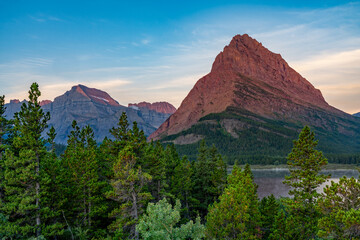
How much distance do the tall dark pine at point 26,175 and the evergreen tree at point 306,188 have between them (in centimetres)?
3130

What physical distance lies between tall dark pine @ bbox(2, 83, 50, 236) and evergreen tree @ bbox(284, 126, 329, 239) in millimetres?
31295

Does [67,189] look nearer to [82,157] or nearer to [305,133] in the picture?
[82,157]

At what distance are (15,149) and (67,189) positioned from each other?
27.8 ft

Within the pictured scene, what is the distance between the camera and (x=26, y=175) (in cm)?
3045

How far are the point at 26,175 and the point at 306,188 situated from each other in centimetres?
3450

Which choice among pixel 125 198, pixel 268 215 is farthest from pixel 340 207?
pixel 125 198

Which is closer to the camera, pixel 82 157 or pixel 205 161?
pixel 82 157

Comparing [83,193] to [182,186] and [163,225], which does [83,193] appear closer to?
[163,225]

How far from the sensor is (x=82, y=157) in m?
39.3

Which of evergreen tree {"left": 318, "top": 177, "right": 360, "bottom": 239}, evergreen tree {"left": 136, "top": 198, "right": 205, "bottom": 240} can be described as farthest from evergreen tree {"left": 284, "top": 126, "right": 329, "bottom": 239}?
evergreen tree {"left": 136, "top": 198, "right": 205, "bottom": 240}

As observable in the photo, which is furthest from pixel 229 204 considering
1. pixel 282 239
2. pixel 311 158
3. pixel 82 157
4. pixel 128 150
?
pixel 82 157

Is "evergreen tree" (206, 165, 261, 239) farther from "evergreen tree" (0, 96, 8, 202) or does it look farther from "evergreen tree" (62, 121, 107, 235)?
"evergreen tree" (0, 96, 8, 202)

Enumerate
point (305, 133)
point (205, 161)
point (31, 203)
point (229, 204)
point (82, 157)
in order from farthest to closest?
point (205, 161) < point (82, 157) < point (305, 133) < point (229, 204) < point (31, 203)

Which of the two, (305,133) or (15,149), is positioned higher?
(305,133)
